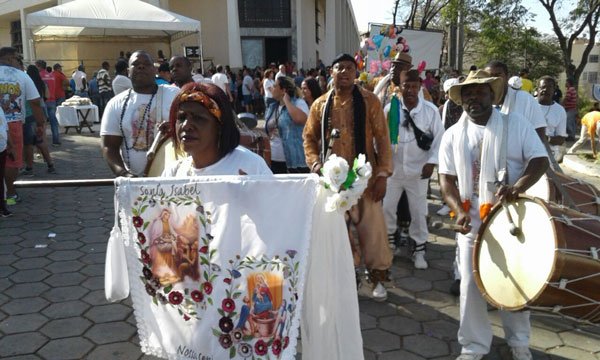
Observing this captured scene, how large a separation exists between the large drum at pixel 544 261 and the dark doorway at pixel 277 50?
27.2 metres

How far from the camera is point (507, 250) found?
3.27 metres

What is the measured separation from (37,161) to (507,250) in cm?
1007

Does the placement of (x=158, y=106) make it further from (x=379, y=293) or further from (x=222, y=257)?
(x=379, y=293)

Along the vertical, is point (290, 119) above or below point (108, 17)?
below

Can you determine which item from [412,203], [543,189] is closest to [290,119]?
[412,203]

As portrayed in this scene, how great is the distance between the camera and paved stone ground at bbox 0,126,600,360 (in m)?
3.89

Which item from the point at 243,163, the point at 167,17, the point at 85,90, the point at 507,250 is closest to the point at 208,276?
the point at 243,163

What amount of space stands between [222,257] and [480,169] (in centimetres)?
189

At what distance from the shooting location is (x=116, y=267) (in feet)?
Answer: 8.47

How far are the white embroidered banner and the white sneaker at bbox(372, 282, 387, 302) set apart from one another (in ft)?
7.53

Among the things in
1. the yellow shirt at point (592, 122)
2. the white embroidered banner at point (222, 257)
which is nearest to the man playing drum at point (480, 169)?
the white embroidered banner at point (222, 257)

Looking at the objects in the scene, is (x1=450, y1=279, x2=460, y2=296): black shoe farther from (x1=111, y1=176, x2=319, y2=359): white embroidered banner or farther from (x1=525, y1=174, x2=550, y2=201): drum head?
(x1=111, y1=176, x2=319, y2=359): white embroidered banner

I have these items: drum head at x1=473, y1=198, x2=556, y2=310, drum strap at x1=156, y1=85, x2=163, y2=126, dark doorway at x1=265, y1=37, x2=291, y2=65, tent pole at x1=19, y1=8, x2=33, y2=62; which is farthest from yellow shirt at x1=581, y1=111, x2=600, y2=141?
dark doorway at x1=265, y1=37, x2=291, y2=65

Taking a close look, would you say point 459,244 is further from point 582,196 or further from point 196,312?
point 196,312
